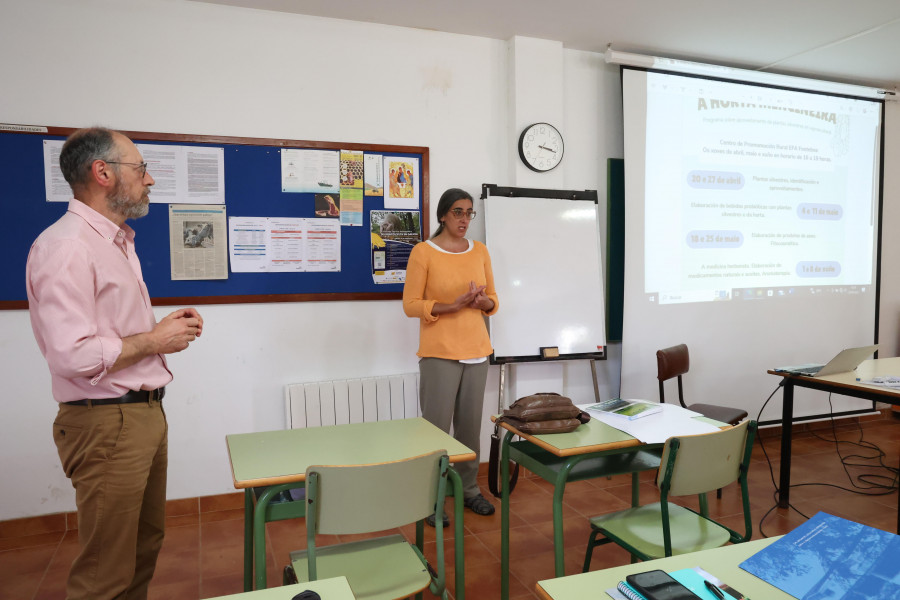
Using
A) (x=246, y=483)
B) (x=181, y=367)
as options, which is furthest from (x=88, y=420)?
(x=181, y=367)

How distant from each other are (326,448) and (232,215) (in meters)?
1.80

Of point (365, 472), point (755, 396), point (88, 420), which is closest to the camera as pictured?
point (365, 472)

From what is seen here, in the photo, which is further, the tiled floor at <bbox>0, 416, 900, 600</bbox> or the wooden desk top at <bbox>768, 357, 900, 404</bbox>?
the wooden desk top at <bbox>768, 357, 900, 404</bbox>

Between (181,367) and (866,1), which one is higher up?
(866,1)

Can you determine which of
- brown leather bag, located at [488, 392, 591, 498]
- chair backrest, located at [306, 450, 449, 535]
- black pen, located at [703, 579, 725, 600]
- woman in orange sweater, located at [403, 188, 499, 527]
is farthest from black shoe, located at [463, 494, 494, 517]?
black pen, located at [703, 579, 725, 600]

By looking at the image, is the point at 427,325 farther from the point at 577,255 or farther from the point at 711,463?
the point at 711,463

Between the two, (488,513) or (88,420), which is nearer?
(88,420)

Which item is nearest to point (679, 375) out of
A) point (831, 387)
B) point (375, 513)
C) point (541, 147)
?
point (831, 387)

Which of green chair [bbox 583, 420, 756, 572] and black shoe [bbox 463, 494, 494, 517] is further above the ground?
green chair [bbox 583, 420, 756, 572]

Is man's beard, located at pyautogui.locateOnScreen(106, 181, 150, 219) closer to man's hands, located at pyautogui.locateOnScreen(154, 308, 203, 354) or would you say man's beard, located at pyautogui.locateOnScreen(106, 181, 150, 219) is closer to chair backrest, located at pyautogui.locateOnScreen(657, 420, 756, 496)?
man's hands, located at pyautogui.locateOnScreen(154, 308, 203, 354)

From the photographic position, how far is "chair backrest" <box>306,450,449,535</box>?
1564mm

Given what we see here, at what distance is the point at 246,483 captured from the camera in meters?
1.67

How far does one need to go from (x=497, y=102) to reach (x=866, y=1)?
7.09 ft

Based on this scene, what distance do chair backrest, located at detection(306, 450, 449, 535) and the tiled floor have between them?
1.04 m
